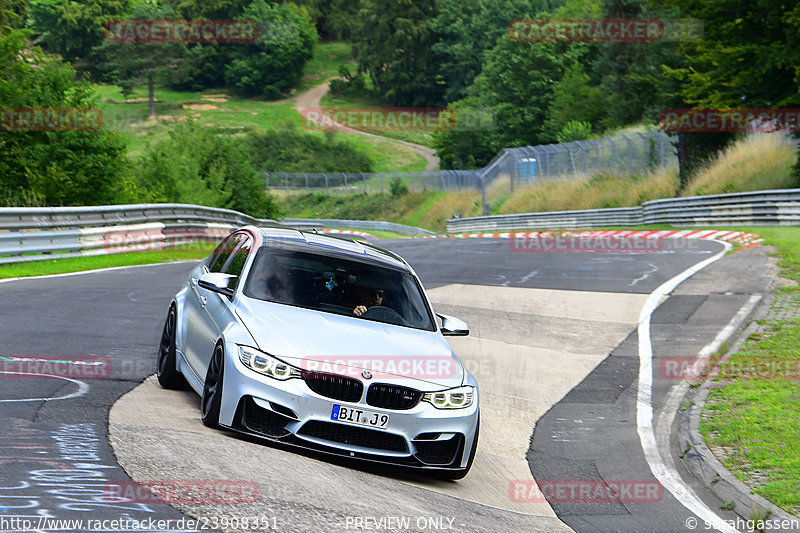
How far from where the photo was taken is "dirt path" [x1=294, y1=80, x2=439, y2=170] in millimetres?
120188

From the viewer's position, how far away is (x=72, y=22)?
14588cm

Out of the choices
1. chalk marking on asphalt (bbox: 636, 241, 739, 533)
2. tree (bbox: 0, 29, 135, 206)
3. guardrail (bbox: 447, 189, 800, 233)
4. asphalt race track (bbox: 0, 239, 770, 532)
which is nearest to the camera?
asphalt race track (bbox: 0, 239, 770, 532)

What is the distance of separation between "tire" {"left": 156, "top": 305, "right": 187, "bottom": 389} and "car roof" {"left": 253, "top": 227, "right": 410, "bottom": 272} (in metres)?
1.28

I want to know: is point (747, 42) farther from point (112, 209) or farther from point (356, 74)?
point (356, 74)

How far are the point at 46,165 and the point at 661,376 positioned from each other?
1925 centimetres

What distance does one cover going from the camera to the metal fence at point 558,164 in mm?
47719

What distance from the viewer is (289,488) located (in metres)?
5.84

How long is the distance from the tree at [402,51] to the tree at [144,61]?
28.1 m

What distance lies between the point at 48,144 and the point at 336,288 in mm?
20014
